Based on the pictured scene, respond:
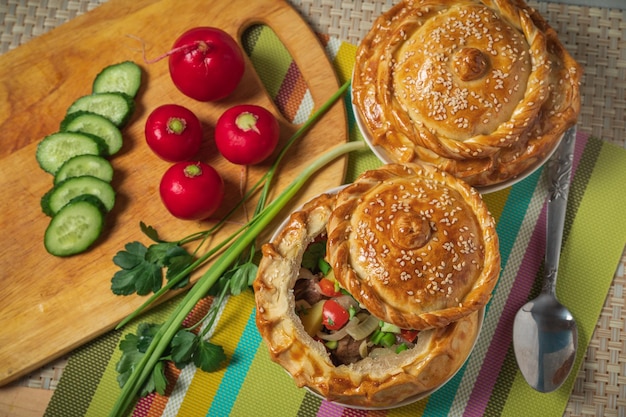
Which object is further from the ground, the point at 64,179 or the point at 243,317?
the point at 64,179

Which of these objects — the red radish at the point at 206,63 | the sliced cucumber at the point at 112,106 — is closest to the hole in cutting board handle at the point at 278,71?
the red radish at the point at 206,63

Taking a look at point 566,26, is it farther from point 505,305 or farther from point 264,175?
point 264,175

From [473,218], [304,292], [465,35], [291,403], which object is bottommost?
[291,403]

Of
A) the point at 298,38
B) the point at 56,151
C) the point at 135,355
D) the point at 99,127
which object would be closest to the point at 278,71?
the point at 298,38

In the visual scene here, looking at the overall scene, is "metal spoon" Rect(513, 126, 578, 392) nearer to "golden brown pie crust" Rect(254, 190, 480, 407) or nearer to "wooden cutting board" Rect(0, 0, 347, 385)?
"golden brown pie crust" Rect(254, 190, 480, 407)

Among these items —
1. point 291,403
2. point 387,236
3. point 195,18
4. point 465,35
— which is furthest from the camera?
point 195,18

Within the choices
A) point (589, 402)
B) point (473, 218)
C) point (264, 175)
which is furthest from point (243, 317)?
point (589, 402)

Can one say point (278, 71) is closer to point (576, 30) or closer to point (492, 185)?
point (492, 185)
